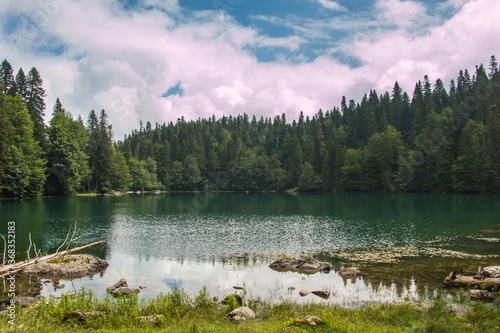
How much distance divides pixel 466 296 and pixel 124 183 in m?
132

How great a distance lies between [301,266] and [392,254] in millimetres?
8879

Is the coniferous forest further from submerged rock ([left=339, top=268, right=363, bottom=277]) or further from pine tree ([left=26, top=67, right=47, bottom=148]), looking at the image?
submerged rock ([left=339, top=268, right=363, bottom=277])

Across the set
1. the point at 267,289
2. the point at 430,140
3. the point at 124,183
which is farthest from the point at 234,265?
the point at 124,183

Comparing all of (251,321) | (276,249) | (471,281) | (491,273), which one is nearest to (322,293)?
(251,321)

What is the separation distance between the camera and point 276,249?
117 feet

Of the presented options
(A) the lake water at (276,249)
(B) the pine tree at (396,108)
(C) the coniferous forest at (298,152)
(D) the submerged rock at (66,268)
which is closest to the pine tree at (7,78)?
(C) the coniferous forest at (298,152)

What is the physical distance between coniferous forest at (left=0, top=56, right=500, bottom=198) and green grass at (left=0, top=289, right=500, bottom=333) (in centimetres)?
6614

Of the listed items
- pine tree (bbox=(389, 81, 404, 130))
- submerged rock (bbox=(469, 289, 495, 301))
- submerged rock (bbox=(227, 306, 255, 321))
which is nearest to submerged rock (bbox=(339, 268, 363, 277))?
submerged rock (bbox=(469, 289, 495, 301))

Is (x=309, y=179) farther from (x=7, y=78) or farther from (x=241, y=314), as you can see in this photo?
(x=241, y=314)

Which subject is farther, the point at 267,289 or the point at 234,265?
the point at 234,265

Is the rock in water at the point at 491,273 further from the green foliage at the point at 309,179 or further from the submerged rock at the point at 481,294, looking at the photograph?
the green foliage at the point at 309,179

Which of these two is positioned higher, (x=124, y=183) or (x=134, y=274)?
(x=124, y=183)

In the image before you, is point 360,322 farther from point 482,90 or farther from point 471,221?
point 482,90

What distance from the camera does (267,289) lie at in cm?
2261
